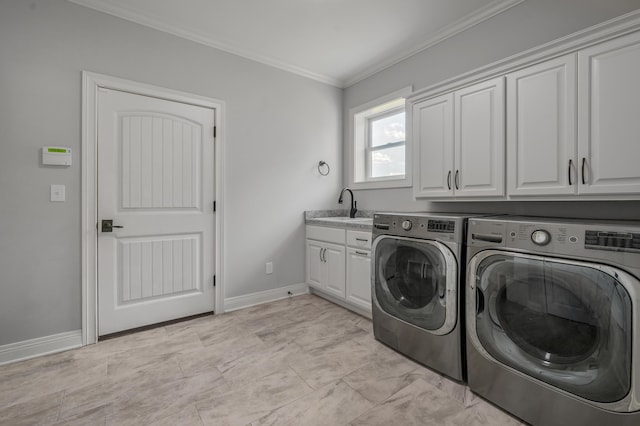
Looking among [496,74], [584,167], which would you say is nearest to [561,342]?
[584,167]

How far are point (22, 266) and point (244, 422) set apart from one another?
1943 millimetres

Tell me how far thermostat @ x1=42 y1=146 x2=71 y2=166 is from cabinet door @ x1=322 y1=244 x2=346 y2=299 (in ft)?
7.61

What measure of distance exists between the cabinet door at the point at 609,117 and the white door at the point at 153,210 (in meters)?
2.80

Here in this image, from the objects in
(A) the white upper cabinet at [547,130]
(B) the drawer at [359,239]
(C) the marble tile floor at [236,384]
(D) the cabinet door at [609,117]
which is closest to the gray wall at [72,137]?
(C) the marble tile floor at [236,384]

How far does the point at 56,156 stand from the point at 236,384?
207 centimetres

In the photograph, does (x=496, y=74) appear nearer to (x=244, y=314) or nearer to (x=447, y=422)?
(x=447, y=422)

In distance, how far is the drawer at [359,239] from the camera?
2684 millimetres

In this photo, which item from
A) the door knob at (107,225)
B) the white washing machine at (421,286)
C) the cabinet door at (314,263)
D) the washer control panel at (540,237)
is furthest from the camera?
the cabinet door at (314,263)

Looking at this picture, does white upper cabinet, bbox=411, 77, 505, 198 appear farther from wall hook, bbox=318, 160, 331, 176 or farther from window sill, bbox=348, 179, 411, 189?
wall hook, bbox=318, 160, 331, 176

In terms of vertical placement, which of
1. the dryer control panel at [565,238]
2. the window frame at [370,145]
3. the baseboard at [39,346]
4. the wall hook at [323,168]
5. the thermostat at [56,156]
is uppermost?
the window frame at [370,145]

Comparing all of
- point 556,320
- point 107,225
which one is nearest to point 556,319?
point 556,320

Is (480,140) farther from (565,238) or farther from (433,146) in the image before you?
(565,238)

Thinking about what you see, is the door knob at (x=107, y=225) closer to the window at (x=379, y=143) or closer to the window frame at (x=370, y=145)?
the window at (x=379, y=143)

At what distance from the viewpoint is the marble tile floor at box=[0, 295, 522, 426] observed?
1543mm
